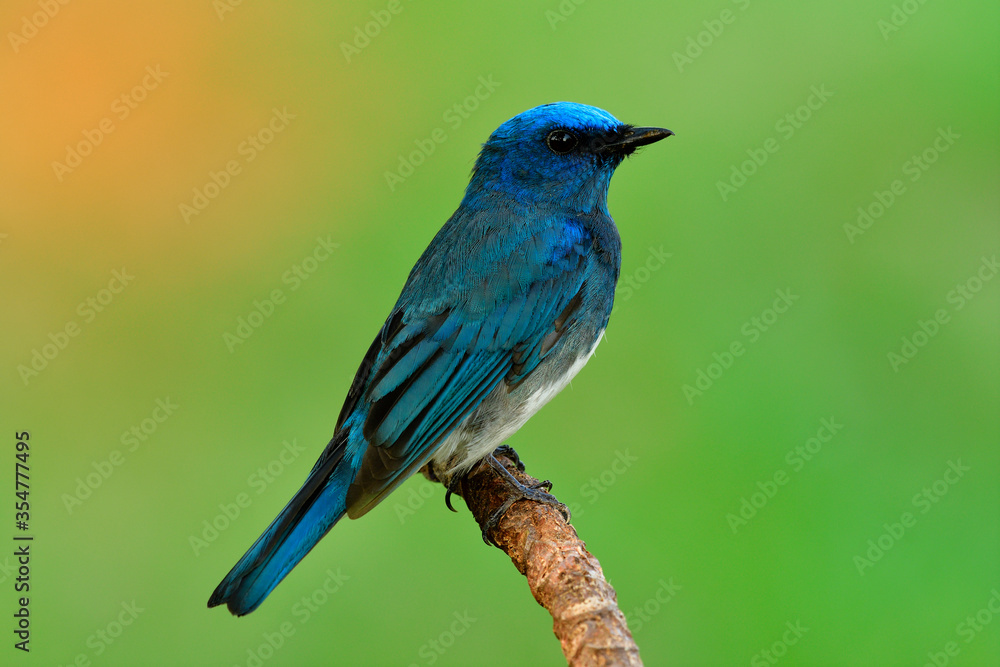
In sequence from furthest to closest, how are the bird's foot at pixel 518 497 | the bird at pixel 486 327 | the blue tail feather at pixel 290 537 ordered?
1. the bird's foot at pixel 518 497
2. the bird at pixel 486 327
3. the blue tail feather at pixel 290 537

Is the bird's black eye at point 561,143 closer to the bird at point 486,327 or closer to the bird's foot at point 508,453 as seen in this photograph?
the bird at point 486,327

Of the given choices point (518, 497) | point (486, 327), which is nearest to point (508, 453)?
point (518, 497)

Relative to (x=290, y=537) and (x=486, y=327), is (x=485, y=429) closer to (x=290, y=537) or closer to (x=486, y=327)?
(x=486, y=327)

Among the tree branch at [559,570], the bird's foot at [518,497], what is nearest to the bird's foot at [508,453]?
the tree branch at [559,570]

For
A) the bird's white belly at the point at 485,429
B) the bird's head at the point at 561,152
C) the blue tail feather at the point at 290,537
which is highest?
→ the bird's head at the point at 561,152

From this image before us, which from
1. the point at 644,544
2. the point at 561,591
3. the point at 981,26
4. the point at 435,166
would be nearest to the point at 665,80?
the point at 435,166

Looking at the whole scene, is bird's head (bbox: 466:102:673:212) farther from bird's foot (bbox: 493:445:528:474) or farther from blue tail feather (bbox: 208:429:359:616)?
blue tail feather (bbox: 208:429:359:616)
